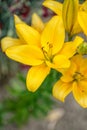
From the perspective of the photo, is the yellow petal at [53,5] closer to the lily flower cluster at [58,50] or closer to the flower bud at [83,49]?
the lily flower cluster at [58,50]

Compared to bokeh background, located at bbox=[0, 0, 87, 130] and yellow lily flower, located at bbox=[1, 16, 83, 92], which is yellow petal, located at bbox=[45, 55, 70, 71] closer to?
yellow lily flower, located at bbox=[1, 16, 83, 92]

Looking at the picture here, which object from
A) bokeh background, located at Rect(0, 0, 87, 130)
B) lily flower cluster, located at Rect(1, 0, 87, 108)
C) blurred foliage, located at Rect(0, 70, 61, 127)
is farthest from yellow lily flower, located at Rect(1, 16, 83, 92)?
bokeh background, located at Rect(0, 0, 87, 130)

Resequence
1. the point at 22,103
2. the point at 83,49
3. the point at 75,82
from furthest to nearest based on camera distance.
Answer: the point at 22,103 → the point at 75,82 → the point at 83,49

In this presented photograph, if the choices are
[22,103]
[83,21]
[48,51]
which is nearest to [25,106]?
[22,103]

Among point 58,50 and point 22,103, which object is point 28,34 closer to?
point 58,50

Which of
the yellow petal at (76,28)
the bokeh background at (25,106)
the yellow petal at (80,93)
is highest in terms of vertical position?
the yellow petal at (76,28)

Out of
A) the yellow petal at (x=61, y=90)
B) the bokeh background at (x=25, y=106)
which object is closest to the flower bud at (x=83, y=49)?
the yellow petal at (x=61, y=90)

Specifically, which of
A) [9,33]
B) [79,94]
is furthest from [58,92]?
[9,33]
